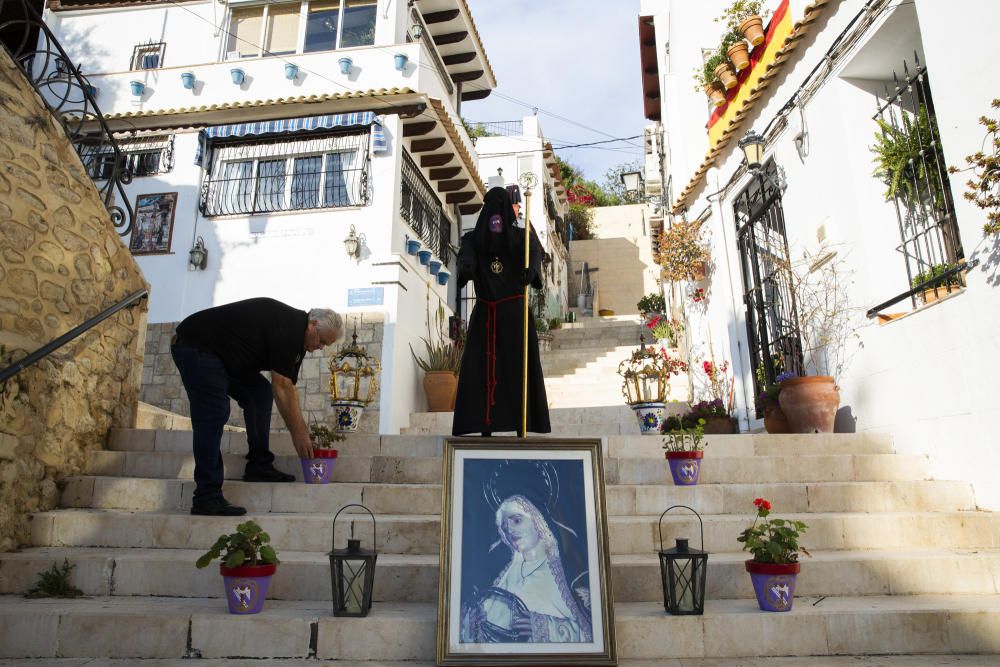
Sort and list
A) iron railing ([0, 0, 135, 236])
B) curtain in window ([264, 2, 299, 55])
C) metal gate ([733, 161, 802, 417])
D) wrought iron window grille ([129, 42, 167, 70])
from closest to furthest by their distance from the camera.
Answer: iron railing ([0, 0, 135, 236]), metal gate ([733, 161, 802, 417]), curtain in window ([264, 2, 299, 55]), wrought iron window grille ([129, 42, 167, 70])

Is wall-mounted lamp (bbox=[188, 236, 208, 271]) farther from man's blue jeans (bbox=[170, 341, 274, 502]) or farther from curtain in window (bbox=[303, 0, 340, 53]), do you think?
man's blue jeans (bbox=[170, 341, 274, 502])

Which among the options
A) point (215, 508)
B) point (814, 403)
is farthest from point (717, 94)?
point (215, 508)

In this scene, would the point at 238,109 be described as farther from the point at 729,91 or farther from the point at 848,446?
the point at 848,446

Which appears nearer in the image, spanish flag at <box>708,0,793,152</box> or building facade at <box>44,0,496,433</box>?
spanish flag at <box>708,0,793,152</box>

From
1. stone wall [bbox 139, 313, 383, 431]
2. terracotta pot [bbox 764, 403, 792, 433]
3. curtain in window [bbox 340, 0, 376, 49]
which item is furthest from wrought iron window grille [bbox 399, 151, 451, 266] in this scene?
terracotta pot [bbox 764, 403, 792, 433]

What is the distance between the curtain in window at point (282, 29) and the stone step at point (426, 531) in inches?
347

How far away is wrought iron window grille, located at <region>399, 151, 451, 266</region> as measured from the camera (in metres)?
9.85

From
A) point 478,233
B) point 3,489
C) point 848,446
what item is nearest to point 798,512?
point 848,446

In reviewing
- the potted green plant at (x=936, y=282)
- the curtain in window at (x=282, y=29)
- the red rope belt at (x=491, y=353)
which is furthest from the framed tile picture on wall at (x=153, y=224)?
the potted green plant at (x=936, y=282)

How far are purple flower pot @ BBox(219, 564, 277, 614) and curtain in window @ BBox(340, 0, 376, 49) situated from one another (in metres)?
9.46

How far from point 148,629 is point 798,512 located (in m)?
3.65

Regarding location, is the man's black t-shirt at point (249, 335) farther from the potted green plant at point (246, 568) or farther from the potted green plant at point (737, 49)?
the potted green plant at point (737, 49)

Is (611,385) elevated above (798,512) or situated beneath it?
elevated above

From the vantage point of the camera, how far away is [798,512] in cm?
409
